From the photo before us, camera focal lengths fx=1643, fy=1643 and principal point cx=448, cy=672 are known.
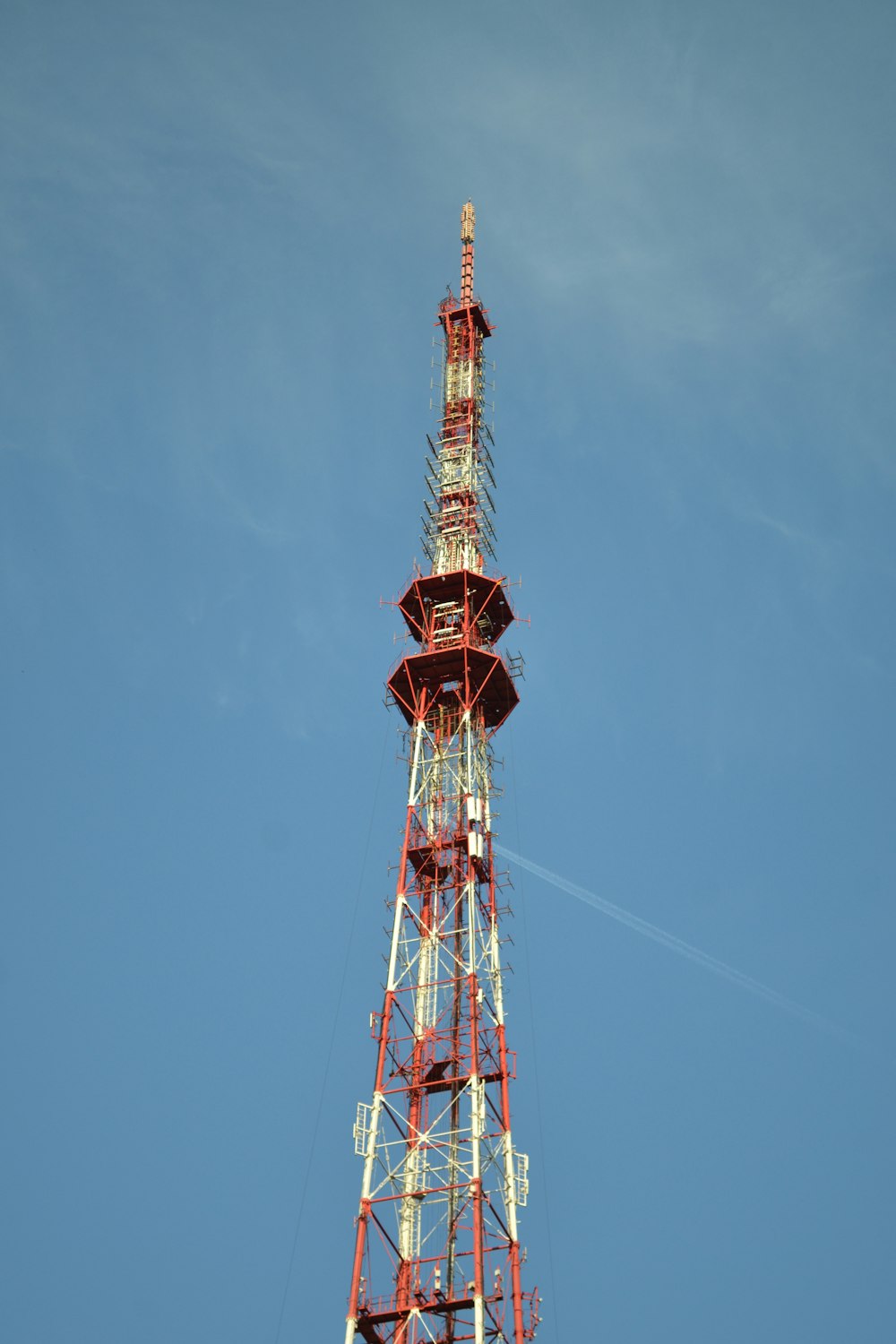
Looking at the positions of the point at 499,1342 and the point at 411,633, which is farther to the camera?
the point at 411,633

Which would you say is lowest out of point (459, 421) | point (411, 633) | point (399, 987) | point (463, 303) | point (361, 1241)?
point (361, 1241)

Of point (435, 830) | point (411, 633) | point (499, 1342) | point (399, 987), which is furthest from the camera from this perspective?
point (411, 633)

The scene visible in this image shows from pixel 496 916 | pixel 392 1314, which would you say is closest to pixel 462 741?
pixel 496 916

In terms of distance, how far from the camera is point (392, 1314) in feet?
208

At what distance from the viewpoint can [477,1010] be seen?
7181 centimetres

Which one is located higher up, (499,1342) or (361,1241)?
(361,1241)

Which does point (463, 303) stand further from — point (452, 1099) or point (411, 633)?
point (452, 1099)

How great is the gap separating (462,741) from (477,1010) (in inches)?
621

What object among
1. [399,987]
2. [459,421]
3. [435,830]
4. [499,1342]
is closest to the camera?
[499,1342]

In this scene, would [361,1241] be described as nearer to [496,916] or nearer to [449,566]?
[496,916]

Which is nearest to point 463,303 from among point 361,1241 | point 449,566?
point 449,566

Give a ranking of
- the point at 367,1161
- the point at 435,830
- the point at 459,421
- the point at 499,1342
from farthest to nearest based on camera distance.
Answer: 1. the point at 459,421
2. the point at 435,830
3. the point at 367,1161
4. the point at 499,1342

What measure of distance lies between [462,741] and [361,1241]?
26.3 meters

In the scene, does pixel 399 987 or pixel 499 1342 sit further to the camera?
pixel 399 987
